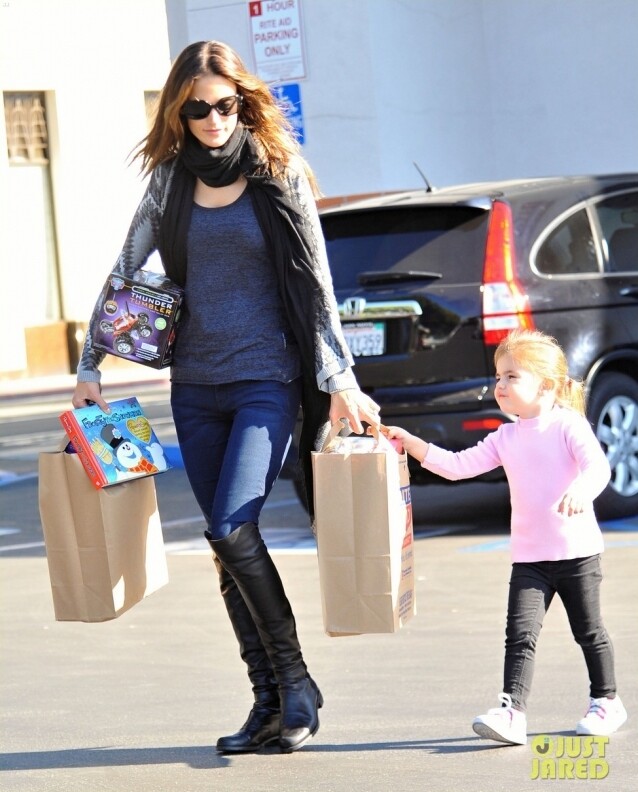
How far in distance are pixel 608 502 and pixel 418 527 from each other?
42.4 inches

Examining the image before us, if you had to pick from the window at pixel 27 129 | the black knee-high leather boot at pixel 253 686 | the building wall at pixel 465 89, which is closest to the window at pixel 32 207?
the window at pixel 27 129

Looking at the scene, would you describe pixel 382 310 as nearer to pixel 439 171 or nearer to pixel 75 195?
pixel 439 171

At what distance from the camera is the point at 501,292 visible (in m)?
8.62

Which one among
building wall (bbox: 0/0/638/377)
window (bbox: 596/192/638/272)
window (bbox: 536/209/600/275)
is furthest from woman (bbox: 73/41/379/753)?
building wall (bbox: 0/0/638/377)

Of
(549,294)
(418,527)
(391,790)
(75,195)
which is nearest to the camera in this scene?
(391,790)

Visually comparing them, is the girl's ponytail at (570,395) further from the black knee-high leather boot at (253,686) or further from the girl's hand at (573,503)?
the black knee-high leather boot at (253,686)

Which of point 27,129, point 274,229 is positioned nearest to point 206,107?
point 274,229

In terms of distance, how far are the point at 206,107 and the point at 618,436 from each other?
4.95 metres

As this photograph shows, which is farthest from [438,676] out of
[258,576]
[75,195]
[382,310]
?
[75,195]

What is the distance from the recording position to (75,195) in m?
29.1

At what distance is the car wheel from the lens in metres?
9.02

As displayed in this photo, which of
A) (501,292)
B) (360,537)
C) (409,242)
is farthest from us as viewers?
(409,242)
